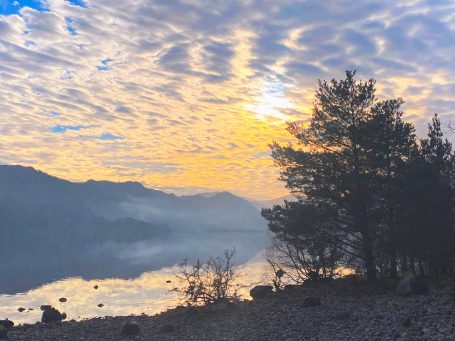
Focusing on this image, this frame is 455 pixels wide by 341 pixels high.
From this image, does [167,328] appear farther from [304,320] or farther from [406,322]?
[406,322]

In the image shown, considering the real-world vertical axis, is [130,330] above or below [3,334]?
below

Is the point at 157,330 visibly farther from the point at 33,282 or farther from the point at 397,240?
the point at 33,282

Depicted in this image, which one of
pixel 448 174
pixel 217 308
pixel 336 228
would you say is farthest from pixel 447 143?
pixel 217 308

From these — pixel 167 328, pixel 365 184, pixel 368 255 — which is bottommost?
pixel 167 328

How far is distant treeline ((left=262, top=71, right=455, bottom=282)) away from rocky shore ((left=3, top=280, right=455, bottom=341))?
9.15 ft

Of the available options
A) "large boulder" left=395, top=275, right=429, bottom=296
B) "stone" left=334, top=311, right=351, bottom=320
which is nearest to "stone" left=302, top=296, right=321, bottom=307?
"stone" left=334, top=311, right=351, bottom=320

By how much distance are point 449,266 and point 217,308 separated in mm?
13690

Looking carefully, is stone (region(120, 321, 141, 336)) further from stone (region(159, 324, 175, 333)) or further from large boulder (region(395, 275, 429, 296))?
large boulder (region(395, 275, 429, 296))

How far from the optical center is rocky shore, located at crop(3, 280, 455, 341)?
15984 millimetres

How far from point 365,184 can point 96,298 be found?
3445 centimetres

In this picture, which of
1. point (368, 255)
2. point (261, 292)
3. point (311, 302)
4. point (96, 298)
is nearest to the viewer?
point (311, 302)

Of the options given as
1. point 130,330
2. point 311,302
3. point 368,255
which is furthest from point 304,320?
point 130,330

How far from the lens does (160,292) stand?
5172 centimetres

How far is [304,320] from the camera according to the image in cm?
2006
